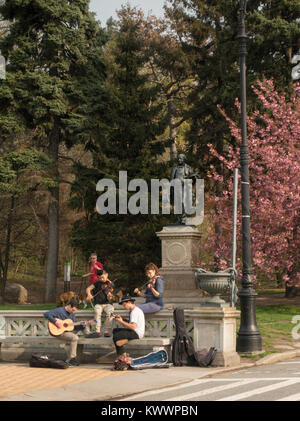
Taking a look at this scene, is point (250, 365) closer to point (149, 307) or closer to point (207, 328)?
point (207, 328)

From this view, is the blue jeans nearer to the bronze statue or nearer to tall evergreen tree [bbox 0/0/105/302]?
the bronze statue

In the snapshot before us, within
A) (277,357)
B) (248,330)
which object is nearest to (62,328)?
(248,330)

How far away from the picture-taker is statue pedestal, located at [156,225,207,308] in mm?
20312

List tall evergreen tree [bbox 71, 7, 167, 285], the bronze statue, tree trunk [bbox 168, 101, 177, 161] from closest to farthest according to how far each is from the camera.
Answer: the bronze statue, tall evergreen tree [bbox 71, 7, 167, 285], tree trunk [bbox 168, 101, 177, 161]

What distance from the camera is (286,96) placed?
31.3 metres

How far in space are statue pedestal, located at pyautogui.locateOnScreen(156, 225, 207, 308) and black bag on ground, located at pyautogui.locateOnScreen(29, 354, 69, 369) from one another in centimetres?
783

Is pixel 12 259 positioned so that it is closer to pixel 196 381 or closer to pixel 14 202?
pixel 14 202

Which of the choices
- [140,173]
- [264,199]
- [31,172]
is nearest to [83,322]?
[264,199]

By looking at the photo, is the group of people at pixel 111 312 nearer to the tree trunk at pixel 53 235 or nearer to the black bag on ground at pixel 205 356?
the black bag on ground at pixel 205 356

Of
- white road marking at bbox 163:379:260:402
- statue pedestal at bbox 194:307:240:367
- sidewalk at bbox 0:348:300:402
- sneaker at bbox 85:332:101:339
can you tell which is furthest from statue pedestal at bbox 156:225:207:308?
white road marking at bbox 163:379:260:402

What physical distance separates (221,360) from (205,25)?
2650 cm

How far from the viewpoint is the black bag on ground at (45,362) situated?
12.4 metres

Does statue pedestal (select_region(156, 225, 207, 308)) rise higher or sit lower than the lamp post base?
higher

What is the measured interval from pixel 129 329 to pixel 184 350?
3.77ft
